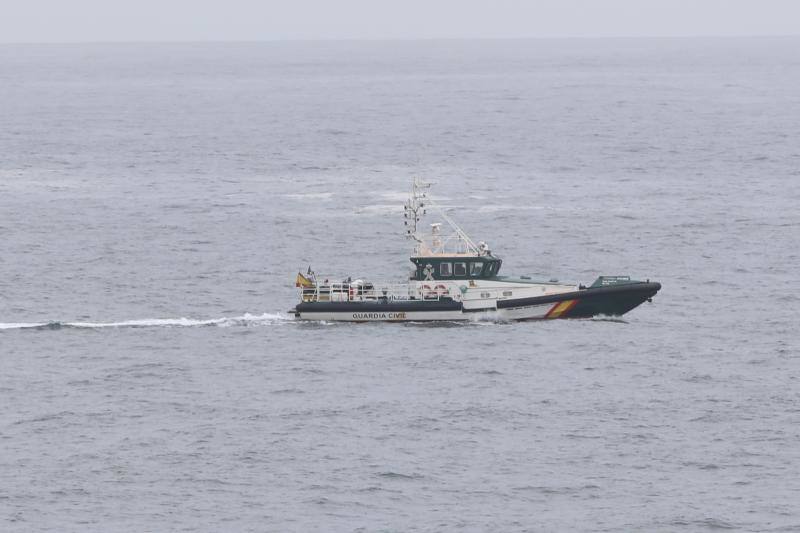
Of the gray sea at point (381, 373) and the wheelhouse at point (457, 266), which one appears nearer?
the gray sea at point (381, 373)

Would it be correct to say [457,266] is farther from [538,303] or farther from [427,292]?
[538,303]

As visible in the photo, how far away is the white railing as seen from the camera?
7750 cm

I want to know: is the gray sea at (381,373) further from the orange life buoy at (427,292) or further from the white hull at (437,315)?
the orange life buoy at (427,292)

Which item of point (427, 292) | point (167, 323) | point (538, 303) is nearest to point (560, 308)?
point (538, 303)

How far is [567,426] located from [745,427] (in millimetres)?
7284

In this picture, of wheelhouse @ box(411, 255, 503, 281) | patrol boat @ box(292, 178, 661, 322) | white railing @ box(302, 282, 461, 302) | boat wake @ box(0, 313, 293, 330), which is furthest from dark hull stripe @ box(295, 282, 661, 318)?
boat wake @ box(0, 313, 293, 330)

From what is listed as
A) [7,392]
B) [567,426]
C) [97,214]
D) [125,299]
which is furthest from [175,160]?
[567,426]

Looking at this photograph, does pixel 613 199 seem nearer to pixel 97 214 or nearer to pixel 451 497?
pixel 97 214

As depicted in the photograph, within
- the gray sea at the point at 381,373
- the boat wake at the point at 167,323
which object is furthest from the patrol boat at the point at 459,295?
the boat wake at the point at 167,323

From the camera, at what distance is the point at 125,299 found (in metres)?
85.3

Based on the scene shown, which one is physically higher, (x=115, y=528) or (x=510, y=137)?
(x=510, y=137)

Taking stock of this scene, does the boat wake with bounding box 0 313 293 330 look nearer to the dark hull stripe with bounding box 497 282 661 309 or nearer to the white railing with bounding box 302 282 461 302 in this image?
the white railing with bounding box 302 282 461 302

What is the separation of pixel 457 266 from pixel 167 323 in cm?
1582

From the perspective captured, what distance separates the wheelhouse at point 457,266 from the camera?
7700 cm
